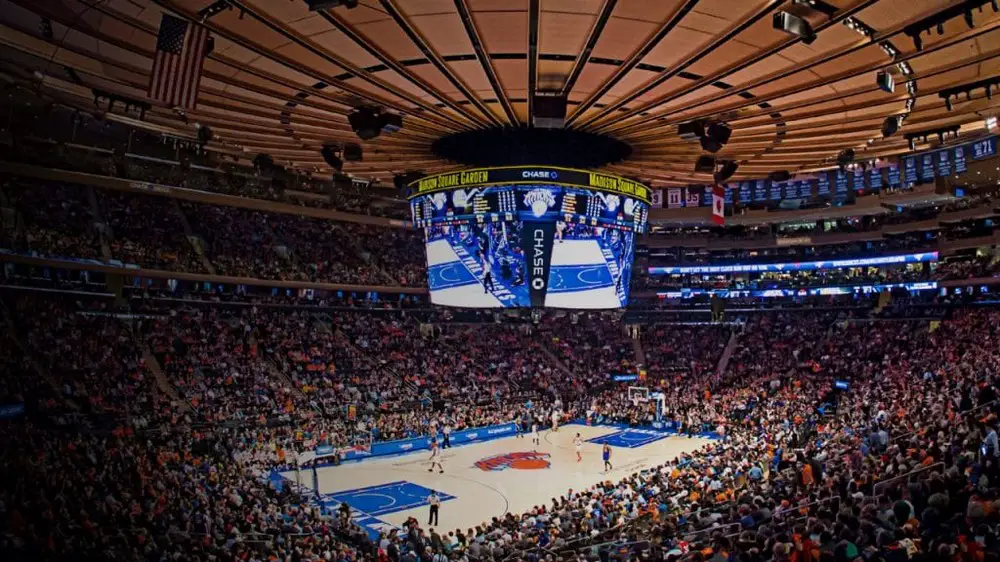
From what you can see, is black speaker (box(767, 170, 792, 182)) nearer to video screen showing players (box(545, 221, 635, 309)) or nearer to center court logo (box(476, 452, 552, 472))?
video screen showing players (box(545, 221, 635, 309))

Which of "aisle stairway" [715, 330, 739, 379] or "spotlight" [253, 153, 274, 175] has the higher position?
"spotlight" [253, 153, 274, 175]

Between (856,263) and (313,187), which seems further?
(856,263)

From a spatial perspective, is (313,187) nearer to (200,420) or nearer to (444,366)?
(444,366)

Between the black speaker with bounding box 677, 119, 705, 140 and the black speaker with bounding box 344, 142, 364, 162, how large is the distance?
7657mm

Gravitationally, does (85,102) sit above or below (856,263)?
above

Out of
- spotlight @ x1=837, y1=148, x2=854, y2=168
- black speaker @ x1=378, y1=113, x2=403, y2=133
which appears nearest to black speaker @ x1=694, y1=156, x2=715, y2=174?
spotlight @ x1=837, y1=148, x2=854, y2=168

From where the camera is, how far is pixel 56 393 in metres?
23.2

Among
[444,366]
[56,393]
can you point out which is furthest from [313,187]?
[56,393]

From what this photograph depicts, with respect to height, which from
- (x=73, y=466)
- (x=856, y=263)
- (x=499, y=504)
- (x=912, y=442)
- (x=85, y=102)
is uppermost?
(x=85, y=102)

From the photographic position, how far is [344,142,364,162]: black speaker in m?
17.4

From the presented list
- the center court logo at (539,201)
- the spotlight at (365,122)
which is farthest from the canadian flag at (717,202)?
the spotlight at (365,122)

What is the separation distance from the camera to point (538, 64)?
38.7 feet

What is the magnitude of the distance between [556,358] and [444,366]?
985cm

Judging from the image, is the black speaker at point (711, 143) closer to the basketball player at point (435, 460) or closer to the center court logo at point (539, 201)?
the center court logo at point (539, 201)
